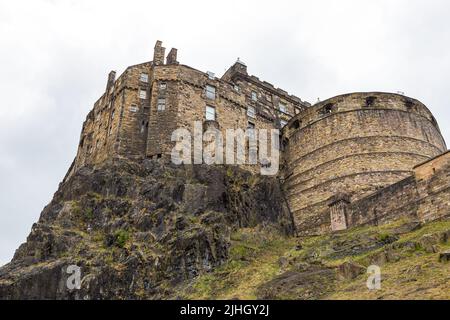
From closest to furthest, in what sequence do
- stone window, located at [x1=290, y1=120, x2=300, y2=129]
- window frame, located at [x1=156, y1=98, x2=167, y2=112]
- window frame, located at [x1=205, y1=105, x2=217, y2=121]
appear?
window frame, located at [x1=156, y1=98, x2=167, y2=112], window frame, located at [x1=205, y1=105, x2=217, y2=121], stone window, located at [x1=290, y1=120, x2=300, y2=129]

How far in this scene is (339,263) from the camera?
16.9m

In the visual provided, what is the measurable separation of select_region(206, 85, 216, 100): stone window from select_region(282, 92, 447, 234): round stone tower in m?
6.01

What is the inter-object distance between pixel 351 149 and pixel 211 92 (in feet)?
30.0

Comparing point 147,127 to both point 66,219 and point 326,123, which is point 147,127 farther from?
point 326,123

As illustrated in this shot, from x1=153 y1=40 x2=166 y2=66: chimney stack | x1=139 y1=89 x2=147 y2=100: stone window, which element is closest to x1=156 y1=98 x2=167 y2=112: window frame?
x1=139 y1=89 x2=147 y2=100: stone window

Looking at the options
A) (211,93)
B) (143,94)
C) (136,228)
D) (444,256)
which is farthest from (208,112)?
(444,256)

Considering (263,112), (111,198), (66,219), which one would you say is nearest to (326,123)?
(263,112)

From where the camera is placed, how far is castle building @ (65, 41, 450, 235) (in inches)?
1046

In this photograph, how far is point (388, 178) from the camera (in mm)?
26781

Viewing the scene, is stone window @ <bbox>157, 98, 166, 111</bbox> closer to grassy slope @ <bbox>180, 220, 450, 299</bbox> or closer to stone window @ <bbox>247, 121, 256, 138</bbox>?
stone window @ <bbox>247, 121, 256, 138</bbox>

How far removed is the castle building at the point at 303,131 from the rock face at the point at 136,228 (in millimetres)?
2397

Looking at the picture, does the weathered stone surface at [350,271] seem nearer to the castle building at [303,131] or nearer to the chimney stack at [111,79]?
the castle building at [303,131]

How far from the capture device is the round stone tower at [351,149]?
88.5 feet

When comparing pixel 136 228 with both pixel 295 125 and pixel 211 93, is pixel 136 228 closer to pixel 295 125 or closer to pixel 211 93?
pixel 211 93
